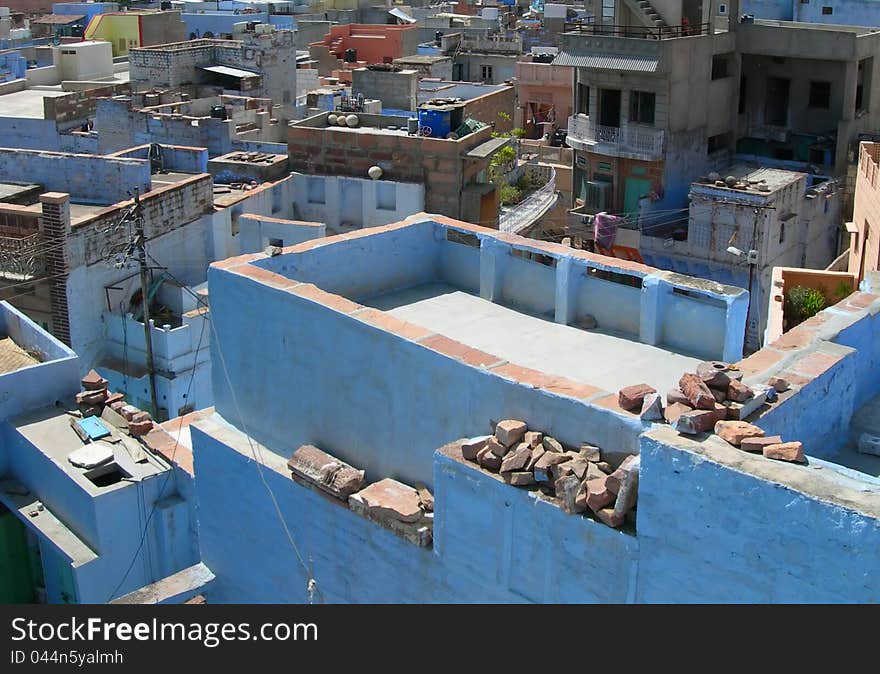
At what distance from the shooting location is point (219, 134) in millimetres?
30922

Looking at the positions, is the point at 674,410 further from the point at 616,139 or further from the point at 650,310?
the point at 616,139

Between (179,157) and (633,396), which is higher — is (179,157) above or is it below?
below

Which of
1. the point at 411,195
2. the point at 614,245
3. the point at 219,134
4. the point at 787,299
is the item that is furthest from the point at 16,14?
the point at 787,299

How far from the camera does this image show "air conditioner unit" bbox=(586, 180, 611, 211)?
1403 inches

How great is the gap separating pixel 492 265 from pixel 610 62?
23.5 meters

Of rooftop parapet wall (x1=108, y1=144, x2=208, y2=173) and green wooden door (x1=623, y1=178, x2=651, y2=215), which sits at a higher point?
rooftop parapet wall (x1=108, y1=144, x2=208, y2=173)

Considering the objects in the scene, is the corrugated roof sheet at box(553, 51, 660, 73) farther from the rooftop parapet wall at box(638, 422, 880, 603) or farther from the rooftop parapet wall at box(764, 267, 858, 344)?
the rooftop parapet wall at box(638, 422, 880, 603)

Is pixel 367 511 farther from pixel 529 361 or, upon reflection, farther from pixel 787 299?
pixel 787 299

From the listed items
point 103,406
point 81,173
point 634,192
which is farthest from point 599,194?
point 103,406

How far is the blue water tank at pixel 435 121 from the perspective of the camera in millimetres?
25812

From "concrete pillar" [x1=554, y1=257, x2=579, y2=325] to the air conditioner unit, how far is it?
24790 millimetres

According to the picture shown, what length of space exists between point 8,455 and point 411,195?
10073mm

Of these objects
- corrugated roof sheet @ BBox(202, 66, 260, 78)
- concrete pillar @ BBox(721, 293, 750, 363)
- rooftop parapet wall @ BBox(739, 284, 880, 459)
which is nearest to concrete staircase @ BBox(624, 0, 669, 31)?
corrugated roof sheet @ BBox(202, 66, 260, 78)

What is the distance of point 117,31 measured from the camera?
192 ft
